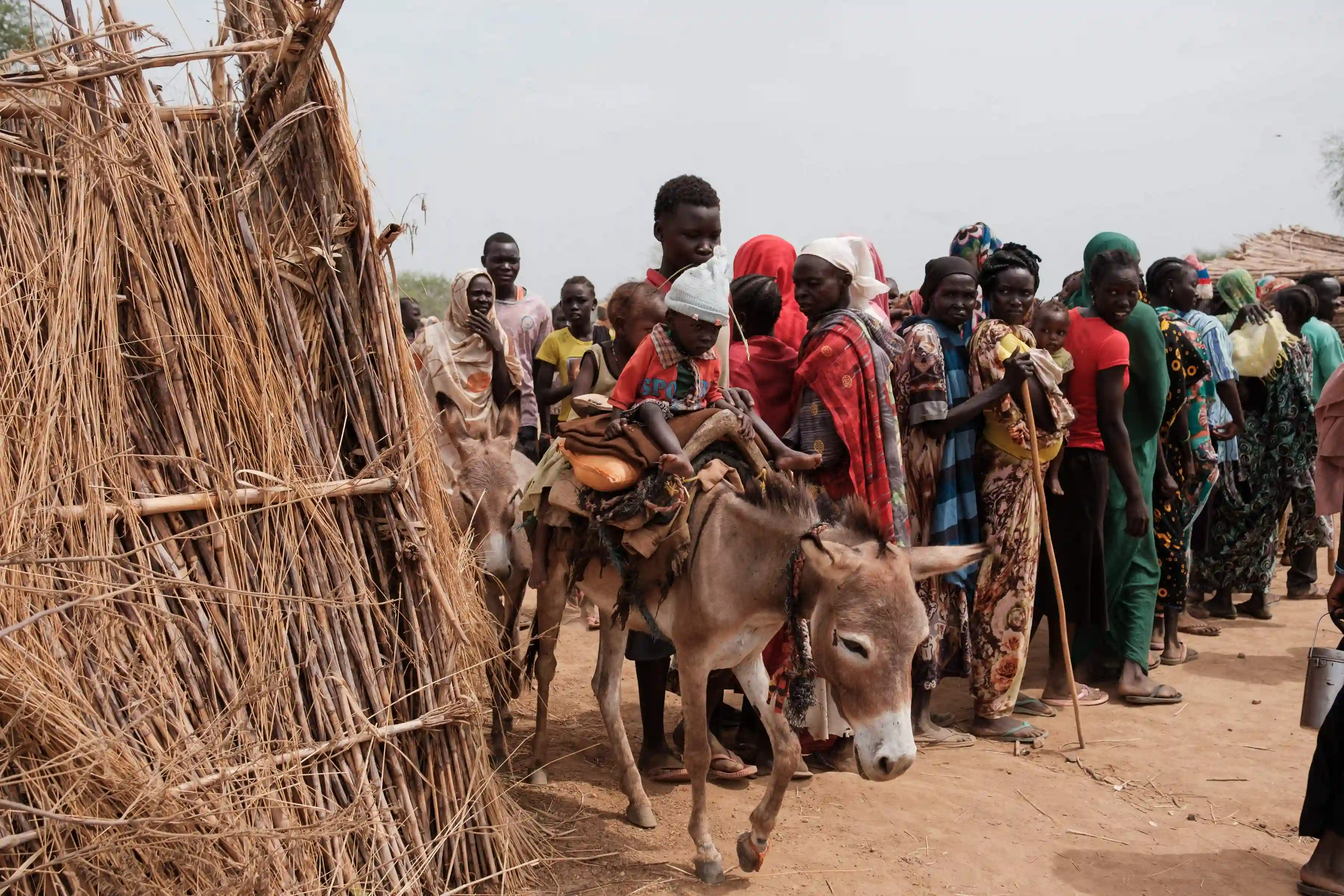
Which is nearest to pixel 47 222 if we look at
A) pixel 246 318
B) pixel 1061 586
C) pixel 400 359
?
pixel 246 318

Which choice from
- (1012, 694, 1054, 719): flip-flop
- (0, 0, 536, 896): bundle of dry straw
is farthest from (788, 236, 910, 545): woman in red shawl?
(1012, 694, 1054, 719): flip-flop

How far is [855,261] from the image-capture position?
201 inches

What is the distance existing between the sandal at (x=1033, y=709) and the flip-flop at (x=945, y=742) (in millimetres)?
613

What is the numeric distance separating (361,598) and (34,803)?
3.70 ft

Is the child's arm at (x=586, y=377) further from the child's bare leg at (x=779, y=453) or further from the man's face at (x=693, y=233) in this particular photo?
the child's bare leg at (x=779, y=453)

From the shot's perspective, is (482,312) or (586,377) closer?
(586,377)

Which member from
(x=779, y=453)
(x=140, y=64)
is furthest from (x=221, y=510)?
(x=779, y=453)

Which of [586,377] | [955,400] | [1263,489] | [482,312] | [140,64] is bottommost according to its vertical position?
[1263,489]

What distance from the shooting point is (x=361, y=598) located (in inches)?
142

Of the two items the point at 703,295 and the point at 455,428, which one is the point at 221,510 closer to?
the point at 703,295

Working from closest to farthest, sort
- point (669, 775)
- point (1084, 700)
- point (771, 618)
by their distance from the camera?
point (771, 618), point (669, 775), point (1084, 700)

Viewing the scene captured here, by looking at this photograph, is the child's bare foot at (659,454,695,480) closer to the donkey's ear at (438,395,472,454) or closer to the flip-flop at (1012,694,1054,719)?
the donkey's ear at (438,395,472,454)

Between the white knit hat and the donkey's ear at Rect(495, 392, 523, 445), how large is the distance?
1.85 metres

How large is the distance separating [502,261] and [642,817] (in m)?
4.61
